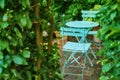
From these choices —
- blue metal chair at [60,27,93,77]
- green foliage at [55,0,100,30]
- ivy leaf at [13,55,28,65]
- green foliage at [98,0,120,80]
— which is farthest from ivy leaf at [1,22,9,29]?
green foliage at [55,0,100,30]

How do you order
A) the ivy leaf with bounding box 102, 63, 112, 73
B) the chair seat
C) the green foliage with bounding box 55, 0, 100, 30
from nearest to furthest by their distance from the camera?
the ivy leaf with bounding box 102, 63, 112, 73 → the chair seat → the green foliage with bounding box 55, 0, 100, 30

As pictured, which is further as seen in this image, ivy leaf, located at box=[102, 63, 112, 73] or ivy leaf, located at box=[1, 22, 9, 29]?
ivy leaf, located at box=[102, 63, 112, 73]

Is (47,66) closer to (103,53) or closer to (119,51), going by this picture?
(103,53)

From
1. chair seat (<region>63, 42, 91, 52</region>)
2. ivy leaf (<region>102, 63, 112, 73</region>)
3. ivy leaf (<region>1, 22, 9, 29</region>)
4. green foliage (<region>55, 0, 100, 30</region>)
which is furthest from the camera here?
green foliage (<region>55, 0, 100, 30</region>)

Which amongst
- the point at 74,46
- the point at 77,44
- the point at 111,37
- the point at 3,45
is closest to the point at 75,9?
the point at 77,44

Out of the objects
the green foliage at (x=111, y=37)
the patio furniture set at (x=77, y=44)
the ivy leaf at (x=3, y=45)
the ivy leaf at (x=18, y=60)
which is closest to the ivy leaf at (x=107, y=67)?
the green foliage at (x=111, y=37)

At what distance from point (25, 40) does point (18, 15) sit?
308 millimetres

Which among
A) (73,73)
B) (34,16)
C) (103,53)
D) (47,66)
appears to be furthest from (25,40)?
(73,73)

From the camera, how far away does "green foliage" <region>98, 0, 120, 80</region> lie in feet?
6.27

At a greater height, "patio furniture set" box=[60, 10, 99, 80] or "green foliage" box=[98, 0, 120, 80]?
"green foliage" box=[98, 0, 120, 80]

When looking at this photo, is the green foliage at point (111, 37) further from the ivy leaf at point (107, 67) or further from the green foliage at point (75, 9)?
the green foliage at point (75, 9)

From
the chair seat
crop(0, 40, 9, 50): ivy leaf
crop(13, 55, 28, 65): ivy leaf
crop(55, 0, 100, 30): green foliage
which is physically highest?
crop(0, 40, 9, 50): ivy leaf

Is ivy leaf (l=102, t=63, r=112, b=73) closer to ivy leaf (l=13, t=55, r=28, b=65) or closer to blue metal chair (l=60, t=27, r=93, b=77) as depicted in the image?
ivy leaf (l=13, t=55, r=28, b=65)

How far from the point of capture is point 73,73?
5.37m
